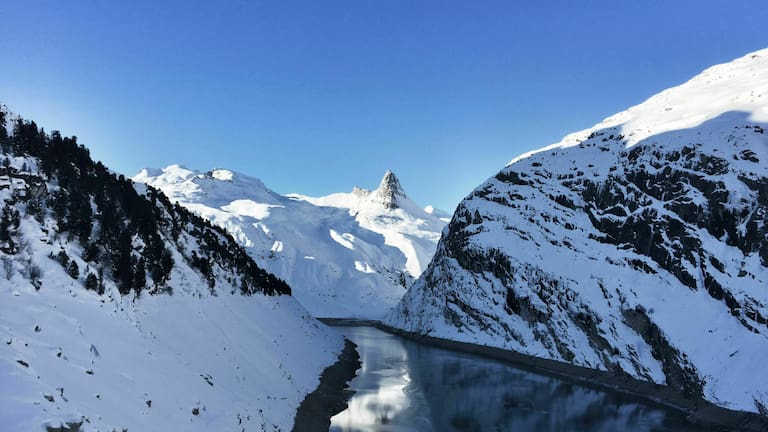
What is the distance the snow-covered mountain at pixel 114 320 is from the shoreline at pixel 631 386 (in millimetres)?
40148

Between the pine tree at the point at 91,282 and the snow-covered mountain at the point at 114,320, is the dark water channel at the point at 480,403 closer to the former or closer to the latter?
the snow-covered mountain at the point at 114,320

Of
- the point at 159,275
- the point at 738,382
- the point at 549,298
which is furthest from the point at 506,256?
the point at 159,275

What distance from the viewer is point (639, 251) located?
235 ft

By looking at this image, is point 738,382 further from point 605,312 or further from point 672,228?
point 672,228

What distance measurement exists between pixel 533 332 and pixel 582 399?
2506 centimetres

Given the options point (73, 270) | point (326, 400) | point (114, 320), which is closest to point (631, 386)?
point (326, 400)

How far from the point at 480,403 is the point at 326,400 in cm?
1660

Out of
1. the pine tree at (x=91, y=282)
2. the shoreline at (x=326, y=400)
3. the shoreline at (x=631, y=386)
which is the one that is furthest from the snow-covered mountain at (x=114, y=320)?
the shoreline at (x=631, y=386)

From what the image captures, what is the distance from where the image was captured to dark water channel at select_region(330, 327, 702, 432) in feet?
125

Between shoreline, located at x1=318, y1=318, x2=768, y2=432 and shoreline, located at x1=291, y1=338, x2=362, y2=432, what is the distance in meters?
30.7

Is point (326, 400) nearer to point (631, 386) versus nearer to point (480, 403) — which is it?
point (480, 403)

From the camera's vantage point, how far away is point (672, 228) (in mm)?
69438

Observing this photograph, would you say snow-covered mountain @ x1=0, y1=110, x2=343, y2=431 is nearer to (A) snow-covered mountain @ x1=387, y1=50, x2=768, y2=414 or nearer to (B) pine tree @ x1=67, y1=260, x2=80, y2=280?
(B) pine tree @ x1=67, y1=260, x2=80, y2=280

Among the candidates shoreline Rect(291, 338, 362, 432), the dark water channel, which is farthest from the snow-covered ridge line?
shoreline Rect(291, 338, 362, 432)
